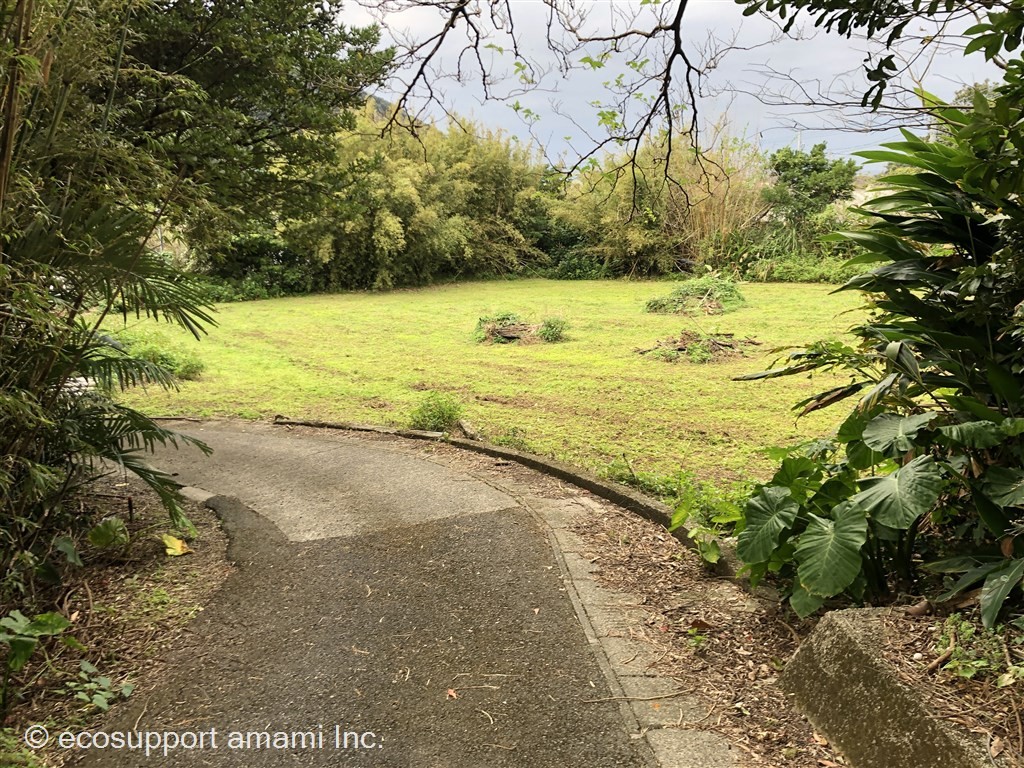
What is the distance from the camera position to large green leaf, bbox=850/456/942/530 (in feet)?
5.77

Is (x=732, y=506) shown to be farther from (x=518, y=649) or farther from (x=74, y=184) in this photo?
(x=74, y=184)

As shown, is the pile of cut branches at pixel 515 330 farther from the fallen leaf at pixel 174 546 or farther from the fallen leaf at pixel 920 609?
the fallen leaf at pixel 920 609

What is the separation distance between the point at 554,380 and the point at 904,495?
6.03 m

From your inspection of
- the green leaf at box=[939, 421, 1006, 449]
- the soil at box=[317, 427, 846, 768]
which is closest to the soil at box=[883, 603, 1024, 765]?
the soil at box=[317, 427, 846, 768]

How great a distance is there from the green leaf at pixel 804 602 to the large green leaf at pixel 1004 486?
60 cm

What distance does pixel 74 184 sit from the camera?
2.61 metres

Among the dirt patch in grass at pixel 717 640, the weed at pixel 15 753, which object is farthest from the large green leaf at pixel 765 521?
the weed at pixel 15 753

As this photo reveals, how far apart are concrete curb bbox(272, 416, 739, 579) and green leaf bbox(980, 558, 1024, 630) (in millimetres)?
1087

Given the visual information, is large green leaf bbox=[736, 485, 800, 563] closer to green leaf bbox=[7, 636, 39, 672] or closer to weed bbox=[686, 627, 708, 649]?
weed bbox=[686, 627, 708, 649]

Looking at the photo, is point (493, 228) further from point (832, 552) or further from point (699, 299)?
point (832, 552)

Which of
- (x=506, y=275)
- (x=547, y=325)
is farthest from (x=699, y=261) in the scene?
(x=547, y=325)

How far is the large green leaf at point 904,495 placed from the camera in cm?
176

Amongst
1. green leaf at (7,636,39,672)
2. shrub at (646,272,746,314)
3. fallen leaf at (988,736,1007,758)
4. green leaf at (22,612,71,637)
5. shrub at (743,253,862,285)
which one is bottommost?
green leaf at (7,636,39,672)

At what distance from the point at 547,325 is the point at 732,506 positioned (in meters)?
8.32
